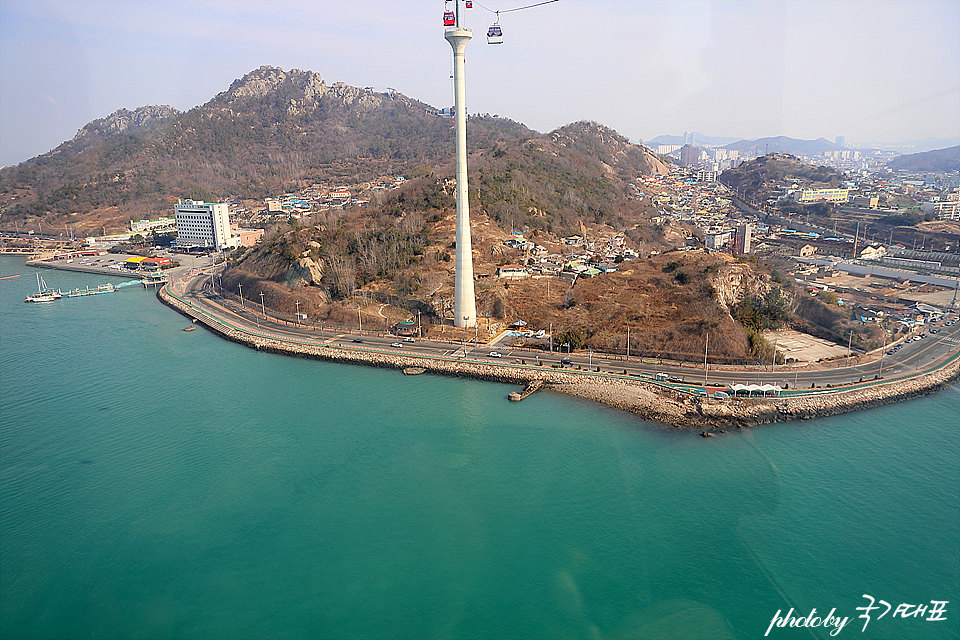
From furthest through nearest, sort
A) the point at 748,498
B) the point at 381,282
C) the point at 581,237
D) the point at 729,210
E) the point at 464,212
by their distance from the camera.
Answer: the point at 729,210
the point at 581,237
the point at 381,282
the point at 464,212
the point at 748,498

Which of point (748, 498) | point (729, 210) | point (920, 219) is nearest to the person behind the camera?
point (748, 498)

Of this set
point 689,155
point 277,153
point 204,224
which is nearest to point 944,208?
point 204,224

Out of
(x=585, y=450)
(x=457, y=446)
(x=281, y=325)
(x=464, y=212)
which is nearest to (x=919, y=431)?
(x=585, y=450)

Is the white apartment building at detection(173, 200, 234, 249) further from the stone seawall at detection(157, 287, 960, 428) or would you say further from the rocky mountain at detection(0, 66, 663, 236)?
the stone seawall at detection(157, 287, 960, 428)

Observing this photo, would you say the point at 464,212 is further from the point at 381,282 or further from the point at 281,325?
the point at 281,325

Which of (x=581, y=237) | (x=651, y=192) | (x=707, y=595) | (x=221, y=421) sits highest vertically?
(x=651, y=192)

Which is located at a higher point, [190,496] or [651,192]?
[651,192]

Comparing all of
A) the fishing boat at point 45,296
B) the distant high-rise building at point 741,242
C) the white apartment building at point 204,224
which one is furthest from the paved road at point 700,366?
the white apartment building at point 204,224
